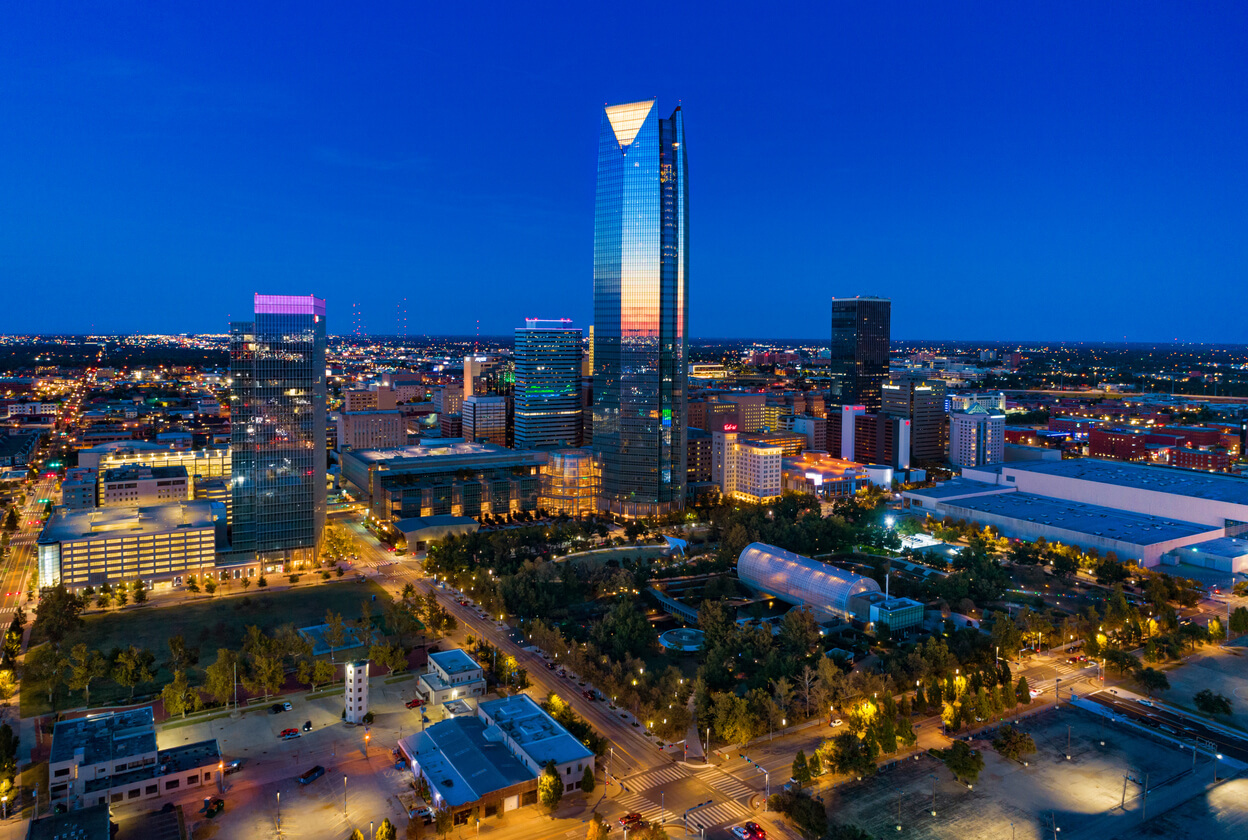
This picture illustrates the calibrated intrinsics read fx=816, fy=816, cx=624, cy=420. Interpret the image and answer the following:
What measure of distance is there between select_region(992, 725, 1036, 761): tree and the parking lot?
1.40 feet

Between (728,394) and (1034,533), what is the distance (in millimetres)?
78116

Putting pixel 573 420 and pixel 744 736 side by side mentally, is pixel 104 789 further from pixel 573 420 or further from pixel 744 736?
pixel 573 420

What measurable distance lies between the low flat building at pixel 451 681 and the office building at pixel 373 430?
255ft

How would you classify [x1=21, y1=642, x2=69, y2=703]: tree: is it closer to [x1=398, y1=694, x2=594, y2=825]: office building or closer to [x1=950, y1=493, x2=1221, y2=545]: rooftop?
[x1=398, y1=694, x2=594, y2=825]: office building

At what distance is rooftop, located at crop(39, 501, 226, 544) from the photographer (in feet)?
209

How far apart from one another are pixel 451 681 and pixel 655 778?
13.2 meters

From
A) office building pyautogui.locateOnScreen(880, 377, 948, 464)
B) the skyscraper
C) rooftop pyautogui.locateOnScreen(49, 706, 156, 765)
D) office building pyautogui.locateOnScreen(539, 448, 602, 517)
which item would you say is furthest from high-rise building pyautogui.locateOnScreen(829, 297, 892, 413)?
rooftop pyautogui.locateOnScreen(49, 706, 156, 765)

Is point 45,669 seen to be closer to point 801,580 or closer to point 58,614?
point 58,614

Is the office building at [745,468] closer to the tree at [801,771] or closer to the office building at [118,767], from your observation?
the tree at [801,771]

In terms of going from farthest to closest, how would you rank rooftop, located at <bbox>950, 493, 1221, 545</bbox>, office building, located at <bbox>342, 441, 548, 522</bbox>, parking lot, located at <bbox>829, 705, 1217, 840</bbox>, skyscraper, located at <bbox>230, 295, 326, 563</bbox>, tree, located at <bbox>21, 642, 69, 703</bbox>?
office building, located at <bbox>342, 441, 548, 522</bbox>
rooftop, located at <bbox>950, 493, 1221, 545</bbox>
skyscraper, located at <bbox>230, 295, 326, 563</bbox>
tree, located at <bbox>21, 642, 69, 703</bbox>
parking lot, located at <bbox>829, 705, 1217, 840</bbox>

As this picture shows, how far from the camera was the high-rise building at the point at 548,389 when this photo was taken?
4537 inches

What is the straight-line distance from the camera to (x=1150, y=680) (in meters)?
44.8

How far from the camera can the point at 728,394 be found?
153 m

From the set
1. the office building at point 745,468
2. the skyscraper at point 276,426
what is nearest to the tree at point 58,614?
the skyscraper at point 276,426
